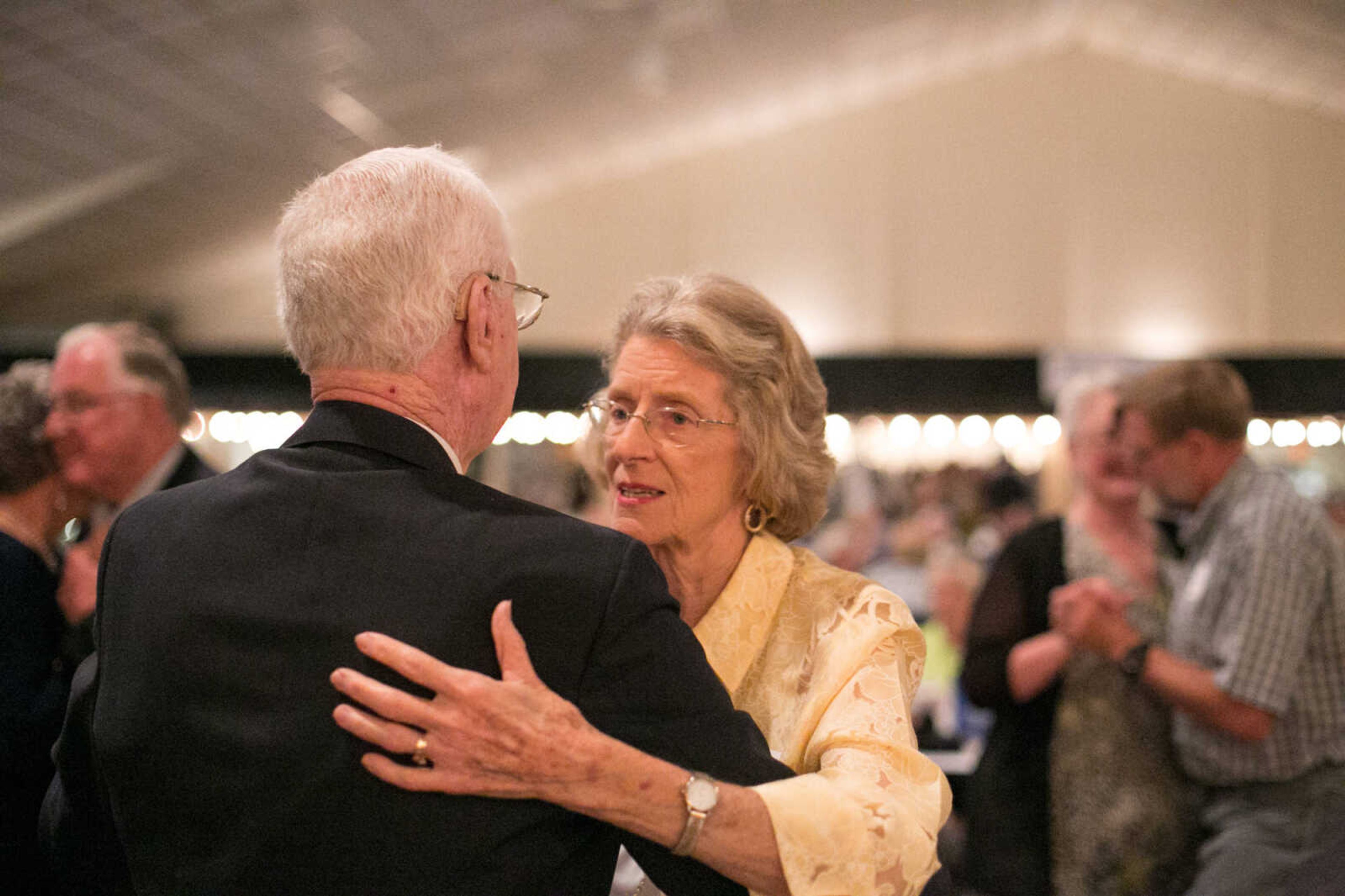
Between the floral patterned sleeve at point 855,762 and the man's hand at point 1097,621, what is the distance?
129cm

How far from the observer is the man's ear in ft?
3.90

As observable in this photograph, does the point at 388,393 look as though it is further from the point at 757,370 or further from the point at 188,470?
the point at 188,470

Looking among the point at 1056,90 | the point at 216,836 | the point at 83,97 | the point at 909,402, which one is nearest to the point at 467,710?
the point at 216,836

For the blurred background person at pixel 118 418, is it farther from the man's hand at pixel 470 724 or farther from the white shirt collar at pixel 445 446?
the man's hand at pixel 470 724

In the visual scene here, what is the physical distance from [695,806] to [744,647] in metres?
0.62

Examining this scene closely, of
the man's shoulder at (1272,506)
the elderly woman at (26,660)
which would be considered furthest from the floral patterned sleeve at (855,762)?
the man's shoulder at (1272,506)

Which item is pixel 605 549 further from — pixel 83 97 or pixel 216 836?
pixel 83 97


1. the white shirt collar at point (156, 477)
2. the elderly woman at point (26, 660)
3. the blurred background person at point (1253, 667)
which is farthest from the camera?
the white shirt collar at point (156, 477)

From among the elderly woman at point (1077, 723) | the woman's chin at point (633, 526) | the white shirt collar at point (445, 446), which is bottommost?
the elderly woman at point (1077, 723)

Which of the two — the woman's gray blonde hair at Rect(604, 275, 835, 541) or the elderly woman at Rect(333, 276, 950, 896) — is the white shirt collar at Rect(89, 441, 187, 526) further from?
the woman's gray blonde hair at Rect(604, 275, 835, 541)

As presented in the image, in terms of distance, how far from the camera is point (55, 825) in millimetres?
1421

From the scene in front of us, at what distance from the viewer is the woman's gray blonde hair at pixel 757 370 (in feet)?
5.97

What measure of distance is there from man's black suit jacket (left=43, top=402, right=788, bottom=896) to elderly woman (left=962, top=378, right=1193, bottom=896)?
2.00 metres

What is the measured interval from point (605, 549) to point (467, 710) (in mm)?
207
